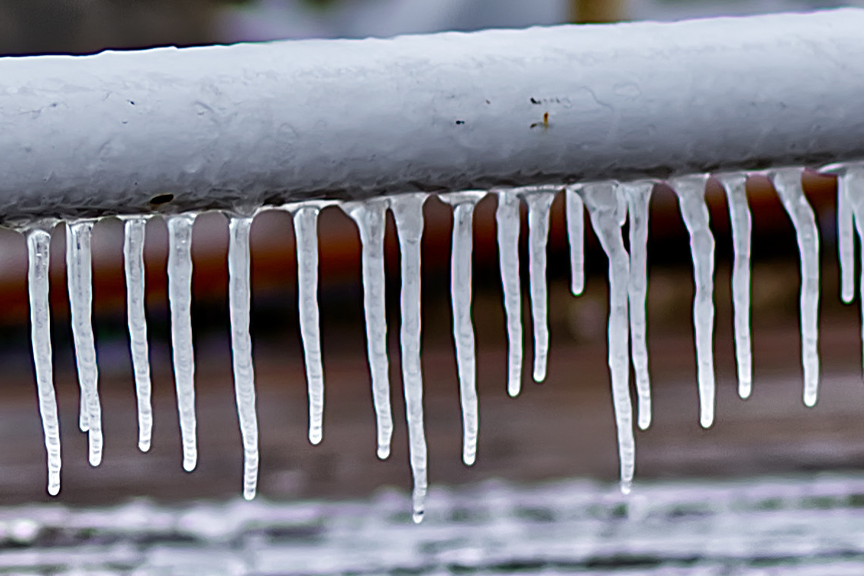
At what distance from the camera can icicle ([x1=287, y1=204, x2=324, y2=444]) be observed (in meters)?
0.26

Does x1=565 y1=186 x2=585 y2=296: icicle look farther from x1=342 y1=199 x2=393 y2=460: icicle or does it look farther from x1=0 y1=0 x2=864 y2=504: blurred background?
x1=0 y1=0 x2=864 y2=504: blurred background

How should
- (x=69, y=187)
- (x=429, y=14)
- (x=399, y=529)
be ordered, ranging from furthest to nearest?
(x=429, y=14) < (x=399, y=529) < (x=69, y=187)

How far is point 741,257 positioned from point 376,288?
0.37ft

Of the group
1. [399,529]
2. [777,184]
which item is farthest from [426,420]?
[777,184]

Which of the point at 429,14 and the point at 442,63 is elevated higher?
the point at 429,14

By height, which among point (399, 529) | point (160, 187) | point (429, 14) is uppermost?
point (429, 14)

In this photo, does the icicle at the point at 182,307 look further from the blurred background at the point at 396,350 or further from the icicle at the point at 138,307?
the blurred background at the point at 396,350

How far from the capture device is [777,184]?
26 cm

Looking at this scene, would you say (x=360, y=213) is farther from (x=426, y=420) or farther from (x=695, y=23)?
(x=426, y=420)

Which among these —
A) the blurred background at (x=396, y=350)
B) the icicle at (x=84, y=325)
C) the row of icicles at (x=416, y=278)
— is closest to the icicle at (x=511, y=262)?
the row of icicles at (x=416, y=278)

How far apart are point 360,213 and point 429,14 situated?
4.79 feet

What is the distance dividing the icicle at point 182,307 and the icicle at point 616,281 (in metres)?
0.11

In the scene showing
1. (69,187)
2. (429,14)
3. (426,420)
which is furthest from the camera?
(429,14)

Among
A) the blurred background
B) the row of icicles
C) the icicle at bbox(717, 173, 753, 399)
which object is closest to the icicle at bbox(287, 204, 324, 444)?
the row of icicles
